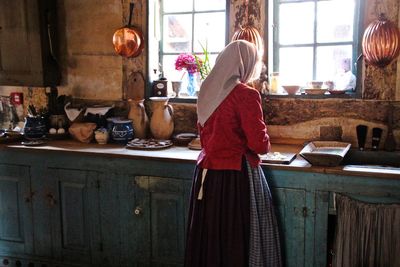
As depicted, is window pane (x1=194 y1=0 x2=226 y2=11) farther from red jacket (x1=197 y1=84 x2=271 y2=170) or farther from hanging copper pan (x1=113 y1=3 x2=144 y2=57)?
red jacket (x1=197 y1=84 x2=271 y2=170)

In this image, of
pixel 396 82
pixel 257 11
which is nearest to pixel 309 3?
pixel 257 11

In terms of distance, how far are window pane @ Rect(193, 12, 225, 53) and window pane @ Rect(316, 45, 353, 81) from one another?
71 cm

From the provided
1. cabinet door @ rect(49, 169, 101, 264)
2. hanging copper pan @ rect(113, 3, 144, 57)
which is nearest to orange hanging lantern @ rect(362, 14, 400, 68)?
hanging copper pan @ rect(113, 3, 144, 57)

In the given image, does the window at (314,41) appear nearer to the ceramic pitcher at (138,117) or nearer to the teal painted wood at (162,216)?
the ceramic pitcher at (138,117)

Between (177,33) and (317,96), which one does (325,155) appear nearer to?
(317,96)

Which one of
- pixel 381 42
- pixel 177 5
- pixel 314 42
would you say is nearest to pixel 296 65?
pixel 314 42

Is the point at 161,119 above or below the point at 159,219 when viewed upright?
above

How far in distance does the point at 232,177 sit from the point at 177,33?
1.52 meters

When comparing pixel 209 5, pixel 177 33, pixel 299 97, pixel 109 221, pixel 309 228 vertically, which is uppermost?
pixel 209 5

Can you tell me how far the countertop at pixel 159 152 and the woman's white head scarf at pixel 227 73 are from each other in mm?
435

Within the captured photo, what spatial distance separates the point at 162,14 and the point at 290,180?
1.71m

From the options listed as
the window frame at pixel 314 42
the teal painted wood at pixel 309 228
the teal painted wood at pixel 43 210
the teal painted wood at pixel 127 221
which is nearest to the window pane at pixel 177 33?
the window frame at pixel 314 42

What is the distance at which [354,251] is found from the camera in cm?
228

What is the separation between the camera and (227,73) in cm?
220
